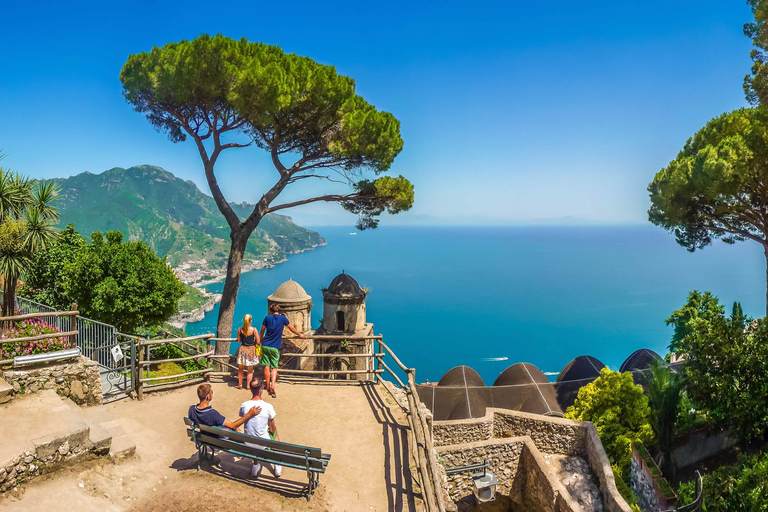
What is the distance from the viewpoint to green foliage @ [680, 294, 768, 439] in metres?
10.6

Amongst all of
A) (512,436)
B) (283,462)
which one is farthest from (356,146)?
(283,462)

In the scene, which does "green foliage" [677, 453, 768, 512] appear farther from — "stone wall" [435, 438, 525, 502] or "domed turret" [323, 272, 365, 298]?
"domed turret" [323, 272, 365, 298]

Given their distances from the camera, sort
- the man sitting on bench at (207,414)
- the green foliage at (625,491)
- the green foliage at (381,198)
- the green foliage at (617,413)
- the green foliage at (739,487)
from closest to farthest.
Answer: the man sitting on bench at (207,414), the green foliage at (739,487), the green foliage at (625,491), the green foliage at (617,413), the green foliage at (381,198)

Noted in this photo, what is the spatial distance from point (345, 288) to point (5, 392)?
13.0 metres

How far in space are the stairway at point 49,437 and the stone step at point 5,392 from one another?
0.08 feet

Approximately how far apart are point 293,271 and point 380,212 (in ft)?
452

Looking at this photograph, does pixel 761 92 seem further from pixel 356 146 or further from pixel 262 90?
pixel 262 90

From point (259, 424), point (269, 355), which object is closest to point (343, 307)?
point (269, 355)

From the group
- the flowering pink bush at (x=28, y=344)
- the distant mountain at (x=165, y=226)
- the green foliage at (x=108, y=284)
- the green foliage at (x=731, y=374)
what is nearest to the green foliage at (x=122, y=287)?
the green foliage at (x=108, y=284)

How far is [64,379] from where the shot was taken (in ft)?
22.1

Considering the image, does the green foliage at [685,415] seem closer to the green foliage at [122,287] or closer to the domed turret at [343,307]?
→ the domed turret at [343,307]

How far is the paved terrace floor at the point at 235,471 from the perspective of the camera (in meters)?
4.88

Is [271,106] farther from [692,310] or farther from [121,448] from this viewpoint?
[692,310]

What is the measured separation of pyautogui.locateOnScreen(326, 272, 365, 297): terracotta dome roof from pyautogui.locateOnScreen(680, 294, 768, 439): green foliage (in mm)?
11930
